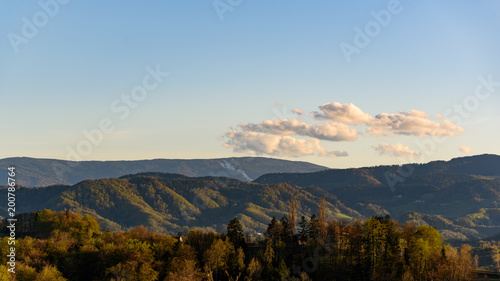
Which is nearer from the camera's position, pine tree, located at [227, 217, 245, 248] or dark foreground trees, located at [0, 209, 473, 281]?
dark foreground trees, located at [0, 209, 473, 281]

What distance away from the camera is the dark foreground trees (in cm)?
13225

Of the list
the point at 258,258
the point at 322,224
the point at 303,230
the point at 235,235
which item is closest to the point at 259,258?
the point at 258,258

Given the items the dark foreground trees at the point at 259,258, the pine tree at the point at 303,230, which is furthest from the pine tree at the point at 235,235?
the pine tree at the point at 303,230

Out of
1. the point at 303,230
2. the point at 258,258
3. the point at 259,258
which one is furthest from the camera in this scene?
the point at 303,230

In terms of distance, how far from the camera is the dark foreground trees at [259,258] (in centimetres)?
13225

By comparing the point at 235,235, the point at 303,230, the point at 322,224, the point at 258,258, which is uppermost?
the point at 322,224

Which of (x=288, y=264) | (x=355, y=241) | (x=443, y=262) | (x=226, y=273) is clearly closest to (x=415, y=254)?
(x=443, y=262)

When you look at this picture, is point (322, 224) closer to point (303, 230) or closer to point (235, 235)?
point (303, 230)

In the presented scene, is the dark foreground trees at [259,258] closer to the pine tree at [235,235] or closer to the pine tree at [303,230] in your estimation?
the pine tree at [235,235]

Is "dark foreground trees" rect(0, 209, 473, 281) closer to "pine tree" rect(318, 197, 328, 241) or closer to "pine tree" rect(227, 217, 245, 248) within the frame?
"pine tree" rect(227, 217, 245, 248)

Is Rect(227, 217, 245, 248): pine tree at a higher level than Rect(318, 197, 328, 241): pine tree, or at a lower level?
lower

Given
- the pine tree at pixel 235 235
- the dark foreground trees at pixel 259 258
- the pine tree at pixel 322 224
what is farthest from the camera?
the pine tree at pixel 322 224

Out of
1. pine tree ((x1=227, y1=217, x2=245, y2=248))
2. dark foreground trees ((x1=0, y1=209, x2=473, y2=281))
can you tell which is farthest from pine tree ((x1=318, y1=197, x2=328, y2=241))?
pine tree ((x1=227, y1=217, x2=245, y2=248))

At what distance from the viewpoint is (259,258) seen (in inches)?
5846
